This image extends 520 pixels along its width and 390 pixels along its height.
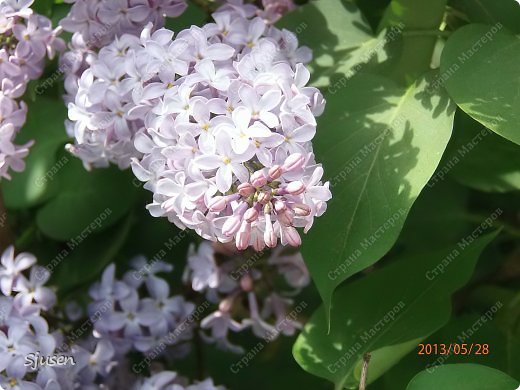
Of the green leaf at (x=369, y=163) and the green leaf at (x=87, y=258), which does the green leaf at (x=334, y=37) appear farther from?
the green leaf at (x=87, y=258)

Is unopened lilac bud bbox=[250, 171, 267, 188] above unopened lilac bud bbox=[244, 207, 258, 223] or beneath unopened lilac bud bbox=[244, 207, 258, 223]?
above

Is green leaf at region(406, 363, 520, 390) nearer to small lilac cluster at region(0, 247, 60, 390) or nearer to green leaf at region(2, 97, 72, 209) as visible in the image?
small lilac cluster at region(0, 247, 60, 390)

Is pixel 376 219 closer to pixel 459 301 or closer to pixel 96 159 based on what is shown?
pixel 96 159

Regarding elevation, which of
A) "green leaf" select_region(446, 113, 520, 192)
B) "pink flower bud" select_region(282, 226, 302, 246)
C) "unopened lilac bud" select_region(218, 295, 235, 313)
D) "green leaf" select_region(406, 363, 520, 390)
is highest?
"pink flower bud" select_region(282, 226, 302, 246)

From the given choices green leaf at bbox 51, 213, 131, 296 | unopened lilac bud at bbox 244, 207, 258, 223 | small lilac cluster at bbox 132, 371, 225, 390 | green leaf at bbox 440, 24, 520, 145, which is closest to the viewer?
unopened lilac bud at bbox 244, 207, 258, 223

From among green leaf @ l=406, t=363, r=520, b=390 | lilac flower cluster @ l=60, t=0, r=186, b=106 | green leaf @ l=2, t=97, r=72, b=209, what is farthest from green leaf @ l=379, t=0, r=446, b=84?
green leaf @ l=2, t=97, r=72, b=209

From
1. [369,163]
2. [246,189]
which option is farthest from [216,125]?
[369,163]

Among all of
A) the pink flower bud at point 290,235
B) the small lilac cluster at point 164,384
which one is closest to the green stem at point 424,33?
the pink flower bud at point 290,235
